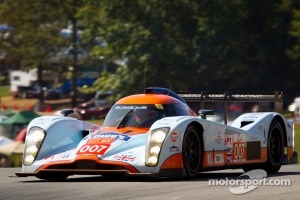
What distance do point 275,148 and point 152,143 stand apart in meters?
3.18

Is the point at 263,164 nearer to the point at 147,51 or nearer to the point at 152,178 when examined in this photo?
Result: the point at 152,178

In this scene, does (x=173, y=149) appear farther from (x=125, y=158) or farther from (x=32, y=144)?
(x=32, y=144)

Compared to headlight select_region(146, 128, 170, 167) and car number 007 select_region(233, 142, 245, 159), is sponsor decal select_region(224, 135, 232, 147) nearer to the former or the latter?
car number 007 select_region(233, 142, 245, 159)

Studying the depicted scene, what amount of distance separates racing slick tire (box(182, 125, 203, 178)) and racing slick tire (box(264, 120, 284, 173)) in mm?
1900

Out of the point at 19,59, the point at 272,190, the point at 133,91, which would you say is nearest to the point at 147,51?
the point at 133,91

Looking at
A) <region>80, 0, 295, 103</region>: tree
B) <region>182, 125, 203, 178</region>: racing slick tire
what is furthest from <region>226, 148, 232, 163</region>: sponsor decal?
<region>80, 0, 295, 103</region>: tree

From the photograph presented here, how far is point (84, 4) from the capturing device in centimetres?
6391

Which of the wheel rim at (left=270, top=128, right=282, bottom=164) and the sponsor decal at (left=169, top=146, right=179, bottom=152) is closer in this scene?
the sponsor decal at (left=169, top=146, right=179, bottom=152)

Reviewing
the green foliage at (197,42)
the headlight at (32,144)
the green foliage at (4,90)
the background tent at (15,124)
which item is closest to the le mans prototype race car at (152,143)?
the headlight at (32,144)

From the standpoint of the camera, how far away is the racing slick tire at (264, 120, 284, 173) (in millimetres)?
14148

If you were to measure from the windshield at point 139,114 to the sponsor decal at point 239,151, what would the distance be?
85cm

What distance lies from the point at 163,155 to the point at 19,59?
62299mm

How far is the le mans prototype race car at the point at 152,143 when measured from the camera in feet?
38.9

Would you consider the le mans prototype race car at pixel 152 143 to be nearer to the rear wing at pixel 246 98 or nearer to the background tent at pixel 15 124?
the rear wing at pixel 246 98
